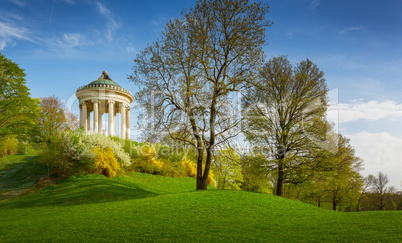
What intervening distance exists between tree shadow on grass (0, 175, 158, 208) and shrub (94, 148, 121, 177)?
1.73 meters

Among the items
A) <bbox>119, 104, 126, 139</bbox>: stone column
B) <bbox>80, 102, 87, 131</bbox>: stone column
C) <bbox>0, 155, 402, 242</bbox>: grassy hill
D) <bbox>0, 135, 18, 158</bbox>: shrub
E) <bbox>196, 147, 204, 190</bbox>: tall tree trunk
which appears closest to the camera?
<bbox>0, 155, 402, 242</bbox>: grassy hill

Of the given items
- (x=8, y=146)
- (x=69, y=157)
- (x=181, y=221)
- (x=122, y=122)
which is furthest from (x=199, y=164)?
(x=8, y=146)

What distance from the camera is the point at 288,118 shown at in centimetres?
1731

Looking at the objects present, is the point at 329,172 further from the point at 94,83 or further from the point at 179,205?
the point at 94,83

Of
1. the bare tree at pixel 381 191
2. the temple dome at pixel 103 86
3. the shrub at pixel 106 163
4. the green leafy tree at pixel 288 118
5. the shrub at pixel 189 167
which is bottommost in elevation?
the bare tree at pixel 381 191

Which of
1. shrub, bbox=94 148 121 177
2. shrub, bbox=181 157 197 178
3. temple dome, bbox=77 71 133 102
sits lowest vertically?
shrub, bbox=181 157 197 178

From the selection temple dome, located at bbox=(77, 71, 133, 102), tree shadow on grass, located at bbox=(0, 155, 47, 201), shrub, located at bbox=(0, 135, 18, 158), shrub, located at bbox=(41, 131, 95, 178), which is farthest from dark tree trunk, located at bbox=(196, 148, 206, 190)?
temple dome, located at bbox=(77, 71, 133, 102)

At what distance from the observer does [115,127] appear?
109 ft

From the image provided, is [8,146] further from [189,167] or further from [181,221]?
[181,221]

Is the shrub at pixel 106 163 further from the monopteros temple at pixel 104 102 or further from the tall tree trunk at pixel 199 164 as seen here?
the monopteros temple at pixel 104 102

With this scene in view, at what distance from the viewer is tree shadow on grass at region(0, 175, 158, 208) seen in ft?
37.9

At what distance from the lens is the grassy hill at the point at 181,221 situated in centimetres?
646

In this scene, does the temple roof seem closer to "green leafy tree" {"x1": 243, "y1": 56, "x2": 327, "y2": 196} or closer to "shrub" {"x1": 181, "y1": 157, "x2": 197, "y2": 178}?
"shrub" {"x1": 181, "y1": 157, "x2": 197, "y2": 178}

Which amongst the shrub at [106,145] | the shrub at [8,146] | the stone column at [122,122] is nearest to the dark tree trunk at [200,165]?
the shrub at [106,145]
